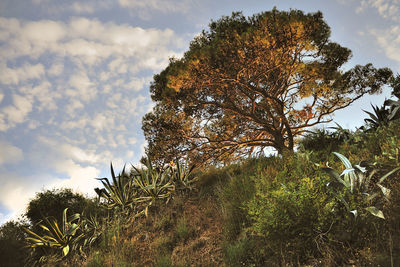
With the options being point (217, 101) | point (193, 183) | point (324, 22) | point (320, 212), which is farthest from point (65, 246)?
point (324, 22)

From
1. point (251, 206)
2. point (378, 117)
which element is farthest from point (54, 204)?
point (378, 117)

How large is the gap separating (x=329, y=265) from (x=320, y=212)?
2.27 feet

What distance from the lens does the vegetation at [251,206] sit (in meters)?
3.29

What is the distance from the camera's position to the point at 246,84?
8.87 metres

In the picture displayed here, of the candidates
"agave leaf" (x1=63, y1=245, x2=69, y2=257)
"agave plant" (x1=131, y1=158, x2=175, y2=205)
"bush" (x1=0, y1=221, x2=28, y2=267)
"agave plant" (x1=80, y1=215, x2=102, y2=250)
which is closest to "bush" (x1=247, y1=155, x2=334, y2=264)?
"agave plant" (x1=131, y1=158, x2=175, y2=205)

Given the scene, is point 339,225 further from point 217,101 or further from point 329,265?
point 217,101

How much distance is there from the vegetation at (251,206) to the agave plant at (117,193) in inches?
1.0

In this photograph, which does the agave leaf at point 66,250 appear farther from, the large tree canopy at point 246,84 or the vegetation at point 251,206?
the large tree canopy at point 246,84

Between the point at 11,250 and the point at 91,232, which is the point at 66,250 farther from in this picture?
the point at 11,250

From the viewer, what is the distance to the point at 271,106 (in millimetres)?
10805

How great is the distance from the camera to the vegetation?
130 inches

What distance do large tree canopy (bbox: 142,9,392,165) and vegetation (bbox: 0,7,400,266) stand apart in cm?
7

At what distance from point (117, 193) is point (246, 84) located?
17.4ft

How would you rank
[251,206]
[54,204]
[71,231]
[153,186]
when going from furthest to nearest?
1. [54,204]
2. [153,186]
3. [71,231]
4. [251,206]
